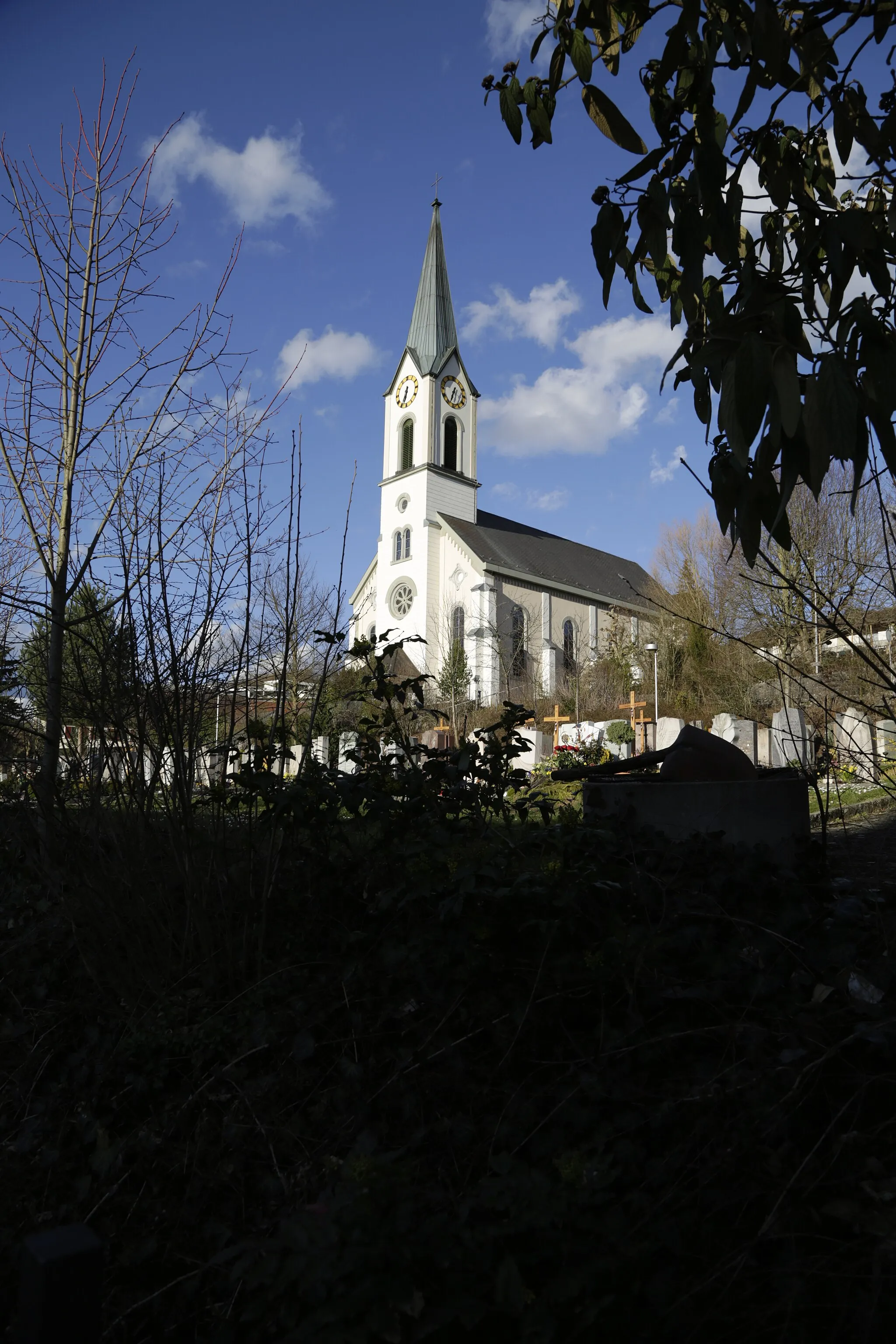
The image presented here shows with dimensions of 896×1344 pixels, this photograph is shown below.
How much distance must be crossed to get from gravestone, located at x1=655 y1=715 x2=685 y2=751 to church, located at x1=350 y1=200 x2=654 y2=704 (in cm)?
1845

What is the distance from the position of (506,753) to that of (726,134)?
2346 millimetres

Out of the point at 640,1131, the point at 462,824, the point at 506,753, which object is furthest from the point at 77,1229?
the point at 506,753

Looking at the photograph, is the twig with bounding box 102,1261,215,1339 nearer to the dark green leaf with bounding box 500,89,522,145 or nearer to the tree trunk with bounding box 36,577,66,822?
the tree trunk with bounding box 36,577,66,822

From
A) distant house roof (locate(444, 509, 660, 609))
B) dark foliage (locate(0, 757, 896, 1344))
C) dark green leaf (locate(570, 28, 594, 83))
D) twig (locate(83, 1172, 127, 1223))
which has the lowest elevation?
twig (locate(83, 1172, 127, 1223))

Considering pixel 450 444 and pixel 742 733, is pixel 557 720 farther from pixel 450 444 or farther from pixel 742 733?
pixel 450 444

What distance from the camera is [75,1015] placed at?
306 cm

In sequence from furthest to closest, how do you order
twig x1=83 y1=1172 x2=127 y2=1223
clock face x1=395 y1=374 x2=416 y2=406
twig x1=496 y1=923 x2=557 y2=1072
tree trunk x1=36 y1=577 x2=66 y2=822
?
clock face x1=395 y1=374 x2=416 y2=406, tree trunk x1=36 y1=577 x2=66 y2=822, twig x1=496 y1=923 x2=557 y2=1072, twig x1=83 y1=1172 x2=127 y2=1223

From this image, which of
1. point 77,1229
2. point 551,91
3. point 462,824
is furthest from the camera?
point 462,824

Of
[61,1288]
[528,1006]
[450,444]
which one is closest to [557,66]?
[528,1006]

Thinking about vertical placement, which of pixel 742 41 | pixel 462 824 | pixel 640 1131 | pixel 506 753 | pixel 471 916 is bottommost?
pixel 640 1131

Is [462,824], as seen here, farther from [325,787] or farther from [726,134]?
[726,134]

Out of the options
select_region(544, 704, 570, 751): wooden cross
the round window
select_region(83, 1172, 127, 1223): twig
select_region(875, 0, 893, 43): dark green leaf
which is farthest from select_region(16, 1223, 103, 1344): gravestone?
the round window

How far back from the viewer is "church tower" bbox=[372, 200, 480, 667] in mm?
44500

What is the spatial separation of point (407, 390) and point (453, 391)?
2.44 metres
